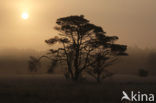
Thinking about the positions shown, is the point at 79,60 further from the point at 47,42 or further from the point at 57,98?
the point at 57,98

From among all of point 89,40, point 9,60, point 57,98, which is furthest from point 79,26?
point 9,60

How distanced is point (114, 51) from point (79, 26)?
6.68 meters

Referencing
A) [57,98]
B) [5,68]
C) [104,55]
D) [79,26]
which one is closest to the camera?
[57,98]

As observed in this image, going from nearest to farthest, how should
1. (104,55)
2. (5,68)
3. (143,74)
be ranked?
(104,55), (143,74), (5,68)

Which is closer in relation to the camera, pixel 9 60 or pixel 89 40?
pixel 89 40

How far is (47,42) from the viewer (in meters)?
35.4

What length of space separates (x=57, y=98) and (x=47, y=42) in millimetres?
18336

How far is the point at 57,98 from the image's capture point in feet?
58.7

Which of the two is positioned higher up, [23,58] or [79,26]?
[79,26]

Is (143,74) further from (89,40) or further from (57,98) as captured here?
(57,98)

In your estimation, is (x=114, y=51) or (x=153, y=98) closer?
(x=153, y=98)

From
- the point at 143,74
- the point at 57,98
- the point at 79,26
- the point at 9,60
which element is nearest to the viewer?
the point at 57,98

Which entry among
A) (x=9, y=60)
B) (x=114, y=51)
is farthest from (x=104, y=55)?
(x=9, y=60)

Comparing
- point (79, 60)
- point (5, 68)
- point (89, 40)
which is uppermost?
point (89, 40)
